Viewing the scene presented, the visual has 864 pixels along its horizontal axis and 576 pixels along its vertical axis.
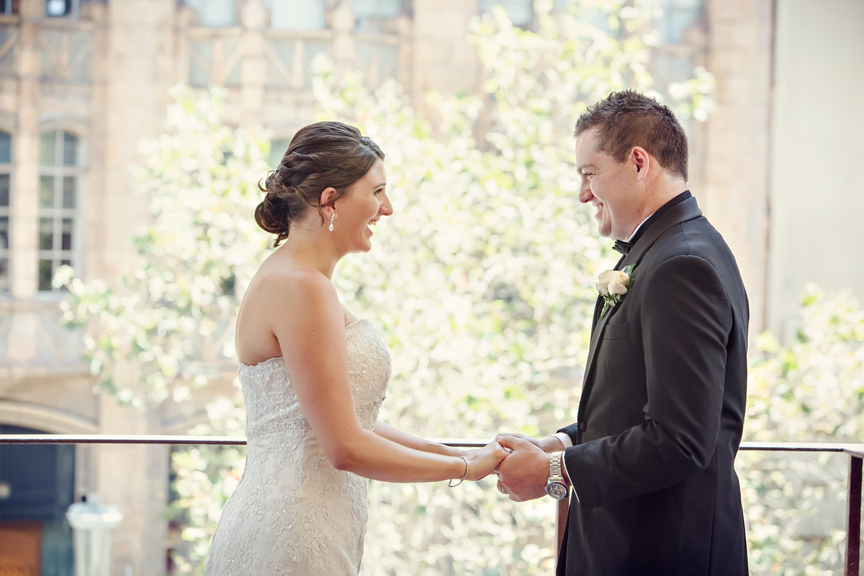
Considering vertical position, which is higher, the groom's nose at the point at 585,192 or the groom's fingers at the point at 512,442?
the groom's nose at the point at 585,192

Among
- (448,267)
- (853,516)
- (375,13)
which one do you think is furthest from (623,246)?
(375,13)

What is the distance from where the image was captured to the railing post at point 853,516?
223 cm

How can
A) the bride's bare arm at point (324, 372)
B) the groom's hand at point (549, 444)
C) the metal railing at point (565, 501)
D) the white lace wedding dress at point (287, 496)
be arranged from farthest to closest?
the metal railing at point (565, 501), the groom's hand at point (549, 444), the white lace wedding dress at point (287, 496), the bride's bare arm at point (324, 372)

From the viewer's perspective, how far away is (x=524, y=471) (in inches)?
72.0

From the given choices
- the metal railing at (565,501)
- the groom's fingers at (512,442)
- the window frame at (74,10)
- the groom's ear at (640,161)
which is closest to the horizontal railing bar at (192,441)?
the metal railing at (565,501)

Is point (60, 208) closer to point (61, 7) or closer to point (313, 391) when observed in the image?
point (61, 7)

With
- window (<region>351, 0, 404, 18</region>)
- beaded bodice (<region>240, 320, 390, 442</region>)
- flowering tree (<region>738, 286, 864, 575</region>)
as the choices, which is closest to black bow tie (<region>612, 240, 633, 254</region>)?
beaded bodice (<region>240, 320, 390, 442</region>)

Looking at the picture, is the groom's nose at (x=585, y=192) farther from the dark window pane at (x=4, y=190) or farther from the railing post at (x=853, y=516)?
the dark window pane at (x=4, y=190)

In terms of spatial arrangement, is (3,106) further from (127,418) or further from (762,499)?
(762,499)

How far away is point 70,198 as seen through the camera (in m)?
8.22

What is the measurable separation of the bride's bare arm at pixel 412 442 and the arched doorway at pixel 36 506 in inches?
290

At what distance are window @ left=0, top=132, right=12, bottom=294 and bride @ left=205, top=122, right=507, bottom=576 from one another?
23.5ft

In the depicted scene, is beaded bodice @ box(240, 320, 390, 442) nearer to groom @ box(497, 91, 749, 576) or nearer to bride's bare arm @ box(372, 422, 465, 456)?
bride's bare arm @ box(372, 422, 465, 456)

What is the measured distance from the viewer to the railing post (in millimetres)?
2229
